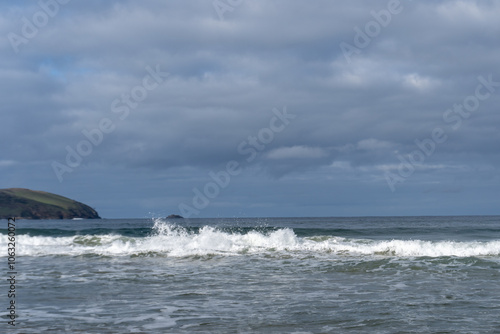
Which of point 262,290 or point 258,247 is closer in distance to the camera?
point 262,290

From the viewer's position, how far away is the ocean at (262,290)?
471 inches

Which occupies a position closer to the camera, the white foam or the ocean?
the ocean

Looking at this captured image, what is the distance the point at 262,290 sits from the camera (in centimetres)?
1681

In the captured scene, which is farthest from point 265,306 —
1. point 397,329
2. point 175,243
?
point 175,243

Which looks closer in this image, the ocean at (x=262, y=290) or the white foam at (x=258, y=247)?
the ocean at (x=262, y=290)

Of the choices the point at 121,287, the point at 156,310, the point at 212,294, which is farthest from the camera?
the point at 121,287

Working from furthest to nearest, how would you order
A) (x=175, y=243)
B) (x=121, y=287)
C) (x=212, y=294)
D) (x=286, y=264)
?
(x=175, y=243)
(x=286, y=264)
(x=121, y=287)
(x=212, y=294)

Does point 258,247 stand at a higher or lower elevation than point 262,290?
higher

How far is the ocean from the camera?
12.0 m

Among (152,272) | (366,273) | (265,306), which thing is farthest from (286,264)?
(265,306)

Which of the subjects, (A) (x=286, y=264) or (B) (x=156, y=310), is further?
(A) (x=286, y=264)

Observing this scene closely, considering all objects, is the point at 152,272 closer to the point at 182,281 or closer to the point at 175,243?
the point at 182,281

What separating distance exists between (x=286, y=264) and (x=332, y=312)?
36.1 feet

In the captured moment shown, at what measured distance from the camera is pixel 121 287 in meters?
17.9
